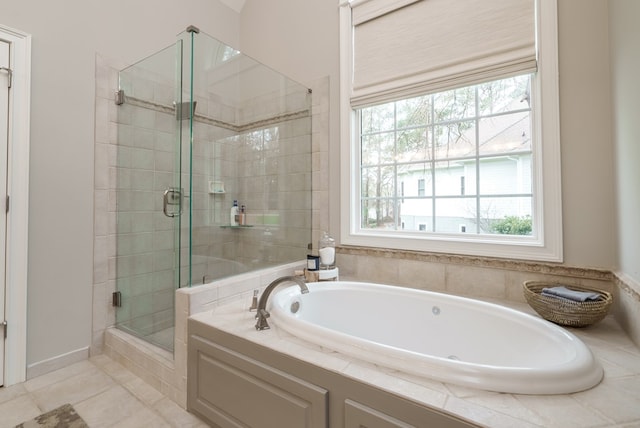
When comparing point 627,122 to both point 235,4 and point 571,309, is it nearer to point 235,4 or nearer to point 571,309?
point 571,309

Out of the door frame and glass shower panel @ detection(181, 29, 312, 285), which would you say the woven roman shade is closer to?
glass shower panel @ detection(181, 29, 312, 285)

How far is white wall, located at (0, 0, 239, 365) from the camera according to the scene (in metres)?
1.82

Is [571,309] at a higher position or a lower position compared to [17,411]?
higher

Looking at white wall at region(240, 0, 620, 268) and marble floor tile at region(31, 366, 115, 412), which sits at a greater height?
white wall at region(240, 0, 620, 268)

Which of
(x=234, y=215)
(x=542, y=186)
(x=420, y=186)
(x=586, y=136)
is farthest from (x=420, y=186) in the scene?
(x=234, y=215)

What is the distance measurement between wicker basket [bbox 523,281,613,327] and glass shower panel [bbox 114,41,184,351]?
2.11m

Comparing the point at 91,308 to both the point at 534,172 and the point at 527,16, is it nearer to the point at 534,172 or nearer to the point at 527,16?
the point at 534,172

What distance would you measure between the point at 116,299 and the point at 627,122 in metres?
3.12

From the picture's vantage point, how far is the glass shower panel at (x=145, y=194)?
2.03 metres

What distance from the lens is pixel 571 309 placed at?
1.34 meters

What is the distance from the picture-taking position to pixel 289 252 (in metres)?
2.47

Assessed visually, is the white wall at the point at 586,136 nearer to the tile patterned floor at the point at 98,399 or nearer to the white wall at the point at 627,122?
the white wall at the point at 627,122

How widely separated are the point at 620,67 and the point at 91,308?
332 cm

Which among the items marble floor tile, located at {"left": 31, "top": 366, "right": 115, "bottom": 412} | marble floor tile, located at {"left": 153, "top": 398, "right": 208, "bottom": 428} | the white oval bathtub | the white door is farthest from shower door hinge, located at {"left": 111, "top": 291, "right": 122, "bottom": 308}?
the white oval bathtub
